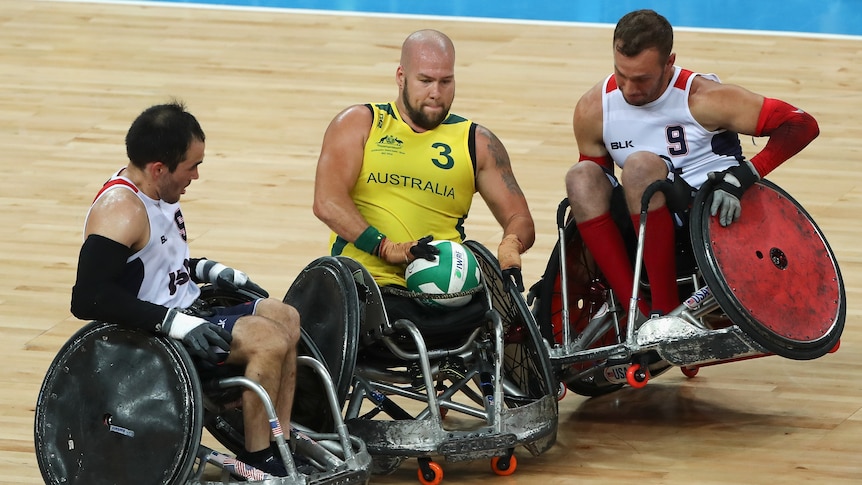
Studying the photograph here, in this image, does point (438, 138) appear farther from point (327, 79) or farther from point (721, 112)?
→ point (327, 79)

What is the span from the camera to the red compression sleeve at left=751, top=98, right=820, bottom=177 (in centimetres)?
509

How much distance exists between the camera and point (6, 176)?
331 inches

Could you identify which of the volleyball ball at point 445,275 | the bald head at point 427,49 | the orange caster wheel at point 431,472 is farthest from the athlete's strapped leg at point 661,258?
the orange caster wheel at point 431,472

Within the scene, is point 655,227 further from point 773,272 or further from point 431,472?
point 431,472

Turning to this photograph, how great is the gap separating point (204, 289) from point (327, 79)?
5.86 meters

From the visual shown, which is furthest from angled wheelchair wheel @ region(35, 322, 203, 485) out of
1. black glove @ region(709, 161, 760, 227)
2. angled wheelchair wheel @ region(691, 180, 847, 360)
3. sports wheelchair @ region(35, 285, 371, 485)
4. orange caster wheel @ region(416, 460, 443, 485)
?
black glove @ region(709, 161, 760, 227)

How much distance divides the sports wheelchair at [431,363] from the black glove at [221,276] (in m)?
0.21

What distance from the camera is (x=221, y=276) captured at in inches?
186

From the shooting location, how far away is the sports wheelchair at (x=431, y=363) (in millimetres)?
4578

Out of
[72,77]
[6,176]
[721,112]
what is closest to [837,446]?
[721,112]

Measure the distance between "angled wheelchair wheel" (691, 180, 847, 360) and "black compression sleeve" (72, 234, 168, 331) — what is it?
67.8 inches

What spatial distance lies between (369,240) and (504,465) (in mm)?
816

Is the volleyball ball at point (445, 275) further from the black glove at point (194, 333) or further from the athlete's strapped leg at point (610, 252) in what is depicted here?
the black glove at point (194, 333)

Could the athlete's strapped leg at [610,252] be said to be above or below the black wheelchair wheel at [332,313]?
above
